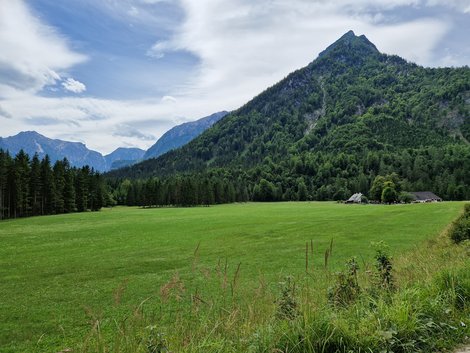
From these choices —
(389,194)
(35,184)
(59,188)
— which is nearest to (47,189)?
(59,188)

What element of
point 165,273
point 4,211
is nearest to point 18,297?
point 165,273

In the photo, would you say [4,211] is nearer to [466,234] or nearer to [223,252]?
[223,252]

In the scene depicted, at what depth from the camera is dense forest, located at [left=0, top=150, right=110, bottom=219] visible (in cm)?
7769

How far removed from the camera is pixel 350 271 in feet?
28.9

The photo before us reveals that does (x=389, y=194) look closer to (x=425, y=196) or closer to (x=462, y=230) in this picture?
(x=425, y=196)

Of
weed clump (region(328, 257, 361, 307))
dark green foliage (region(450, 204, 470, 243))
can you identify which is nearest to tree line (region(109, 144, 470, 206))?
dark green foliage (region(450, 204, 470, 243))

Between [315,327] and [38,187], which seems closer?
[315,327]

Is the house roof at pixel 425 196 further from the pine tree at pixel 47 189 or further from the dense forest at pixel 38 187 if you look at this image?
the pine tree at pixel 47 189

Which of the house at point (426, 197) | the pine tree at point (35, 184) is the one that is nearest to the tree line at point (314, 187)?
the house at point (426, 197)

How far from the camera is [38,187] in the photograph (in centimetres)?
8481

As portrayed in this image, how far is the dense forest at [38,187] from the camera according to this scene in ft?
255

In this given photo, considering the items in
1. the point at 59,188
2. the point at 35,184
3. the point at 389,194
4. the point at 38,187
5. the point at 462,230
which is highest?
the point at 35,184

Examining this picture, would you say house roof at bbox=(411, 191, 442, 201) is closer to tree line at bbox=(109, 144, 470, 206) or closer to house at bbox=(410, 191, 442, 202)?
house at bbox=(410, 191, 442, 202)

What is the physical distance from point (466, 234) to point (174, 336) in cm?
1993
